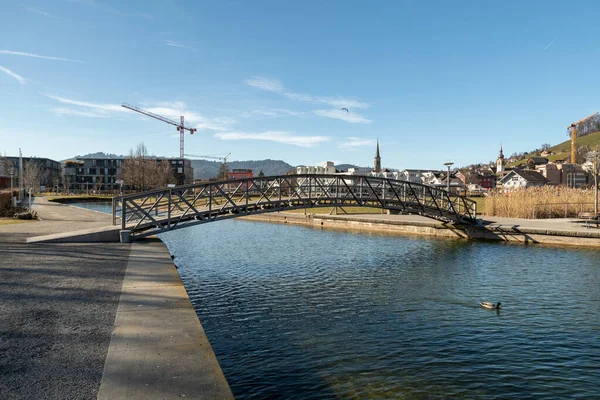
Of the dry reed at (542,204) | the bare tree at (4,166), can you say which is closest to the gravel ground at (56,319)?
the dry reed at (542,204)

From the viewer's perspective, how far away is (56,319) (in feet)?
27.8

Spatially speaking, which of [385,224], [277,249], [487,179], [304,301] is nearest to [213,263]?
[277,249]

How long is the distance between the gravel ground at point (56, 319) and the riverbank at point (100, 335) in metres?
0.02

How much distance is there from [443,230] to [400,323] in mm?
22109

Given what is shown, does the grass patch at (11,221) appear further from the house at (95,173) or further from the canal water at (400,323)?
the house at (95,173)

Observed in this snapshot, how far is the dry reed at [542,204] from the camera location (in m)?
35.0

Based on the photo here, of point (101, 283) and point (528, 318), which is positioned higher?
point (101, 283)

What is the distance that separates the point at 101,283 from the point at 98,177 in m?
140

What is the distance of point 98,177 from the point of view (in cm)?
13738

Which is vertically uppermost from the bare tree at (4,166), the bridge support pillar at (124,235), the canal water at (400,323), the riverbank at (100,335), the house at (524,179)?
the bare tree at (4,166)

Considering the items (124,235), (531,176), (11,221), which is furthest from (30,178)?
(531,176)

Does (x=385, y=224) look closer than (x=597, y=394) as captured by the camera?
No

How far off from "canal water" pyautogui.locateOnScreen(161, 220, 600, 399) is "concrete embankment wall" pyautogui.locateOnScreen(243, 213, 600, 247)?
2846mm

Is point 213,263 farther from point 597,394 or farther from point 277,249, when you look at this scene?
point 597,394
